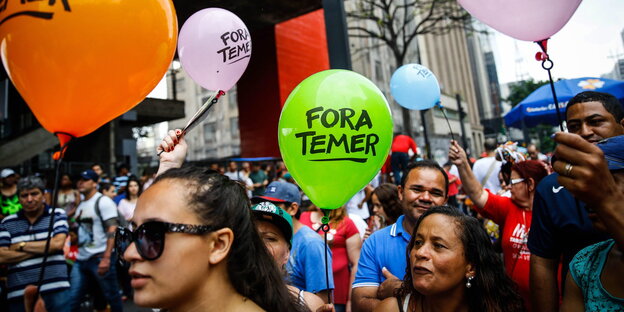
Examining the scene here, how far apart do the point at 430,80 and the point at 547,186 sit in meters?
2.17

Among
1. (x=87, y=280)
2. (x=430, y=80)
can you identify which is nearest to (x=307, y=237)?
(x=430, y=80)

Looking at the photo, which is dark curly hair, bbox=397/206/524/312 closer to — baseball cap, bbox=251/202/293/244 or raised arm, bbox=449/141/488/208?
baseball cap, bbox=251/202/293/244

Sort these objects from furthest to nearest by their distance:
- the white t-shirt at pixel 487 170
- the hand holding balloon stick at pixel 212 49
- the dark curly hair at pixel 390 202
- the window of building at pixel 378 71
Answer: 1. the window of building at pixel 378 71
2. the white t-shirt at pixel 487 170
3. the dark curly hair at pixel 390 202
4. the hand holding balloon stick at pixel 212 49

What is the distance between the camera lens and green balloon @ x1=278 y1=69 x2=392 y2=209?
2.16 m

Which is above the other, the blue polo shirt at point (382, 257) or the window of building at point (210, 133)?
the window of building at point (210, 133)

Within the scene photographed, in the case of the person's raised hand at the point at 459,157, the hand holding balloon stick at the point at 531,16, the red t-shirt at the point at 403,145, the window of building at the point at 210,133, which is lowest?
the person's raised hand at the point at 459,157

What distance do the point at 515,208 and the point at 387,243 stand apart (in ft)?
4.06

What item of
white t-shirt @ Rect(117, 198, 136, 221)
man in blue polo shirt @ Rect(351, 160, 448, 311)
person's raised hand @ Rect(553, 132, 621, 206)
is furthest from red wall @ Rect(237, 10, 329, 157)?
person's raised hand @ Rect(553, 132, 621, 206)

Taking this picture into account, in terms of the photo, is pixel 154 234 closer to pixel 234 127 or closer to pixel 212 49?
pixel 212 49

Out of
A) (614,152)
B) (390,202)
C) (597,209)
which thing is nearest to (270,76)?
(390,202)

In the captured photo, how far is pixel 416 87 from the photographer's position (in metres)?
4.11

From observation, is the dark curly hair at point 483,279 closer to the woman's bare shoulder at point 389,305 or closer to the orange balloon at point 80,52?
the woman's bare shoulder at point 389,305

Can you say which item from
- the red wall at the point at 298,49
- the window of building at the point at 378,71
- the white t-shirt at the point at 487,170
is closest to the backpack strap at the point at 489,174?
the white t-shirt at the point at 487,170

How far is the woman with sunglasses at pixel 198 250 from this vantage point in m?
1.27
